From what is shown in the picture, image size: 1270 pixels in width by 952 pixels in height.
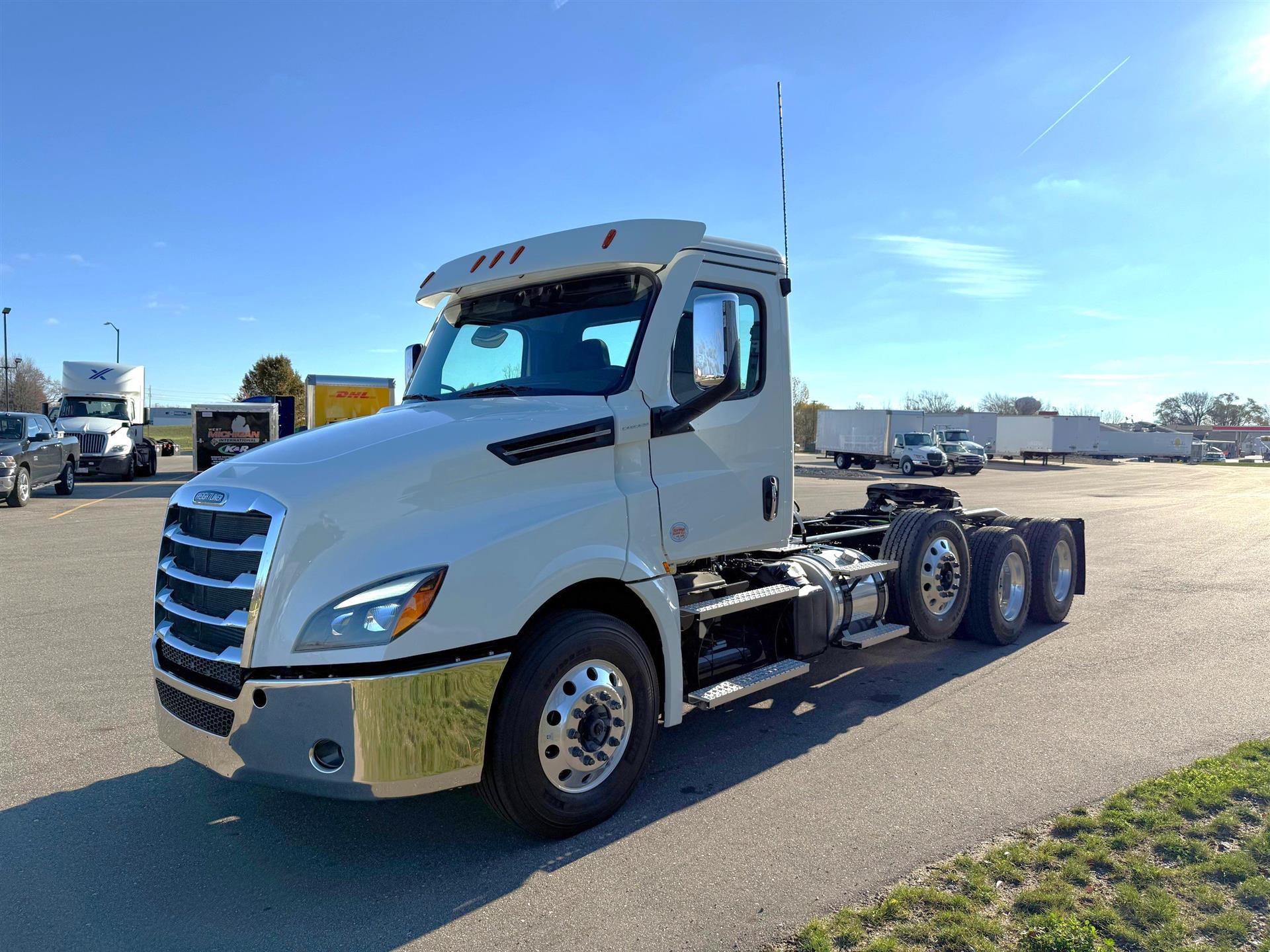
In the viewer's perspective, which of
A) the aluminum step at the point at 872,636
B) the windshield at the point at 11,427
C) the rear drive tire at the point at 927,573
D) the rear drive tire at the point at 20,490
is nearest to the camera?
the aluminum step at the point at 872,636

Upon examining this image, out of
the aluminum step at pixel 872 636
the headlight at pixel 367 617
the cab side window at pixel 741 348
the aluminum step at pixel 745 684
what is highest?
the cab side window at pixel 741 348

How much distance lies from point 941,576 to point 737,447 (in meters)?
3.05

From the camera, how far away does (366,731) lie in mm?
3178

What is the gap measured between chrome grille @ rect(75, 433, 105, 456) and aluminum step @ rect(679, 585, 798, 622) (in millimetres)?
25849

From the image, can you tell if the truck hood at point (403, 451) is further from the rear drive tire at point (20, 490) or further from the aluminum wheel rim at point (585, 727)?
the rear drive tire at point (20, 490)

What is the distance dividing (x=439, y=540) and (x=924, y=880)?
2.35 meters

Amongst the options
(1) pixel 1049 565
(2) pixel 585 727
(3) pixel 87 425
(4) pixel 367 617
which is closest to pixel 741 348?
(2) pixel 585 727

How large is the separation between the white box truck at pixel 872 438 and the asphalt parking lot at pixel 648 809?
110 ft

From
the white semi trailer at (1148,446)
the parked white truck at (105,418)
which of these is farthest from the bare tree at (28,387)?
the white semi trailer at (1148,446)

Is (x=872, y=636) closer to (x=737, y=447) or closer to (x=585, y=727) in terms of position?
(x=737, y=447)

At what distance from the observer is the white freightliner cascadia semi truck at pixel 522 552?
3.23 meters

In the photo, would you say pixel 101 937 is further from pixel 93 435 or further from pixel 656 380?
pixel 93 435

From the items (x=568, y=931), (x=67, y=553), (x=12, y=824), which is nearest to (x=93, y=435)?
(x=67, y=553)

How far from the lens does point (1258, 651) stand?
7.02m
